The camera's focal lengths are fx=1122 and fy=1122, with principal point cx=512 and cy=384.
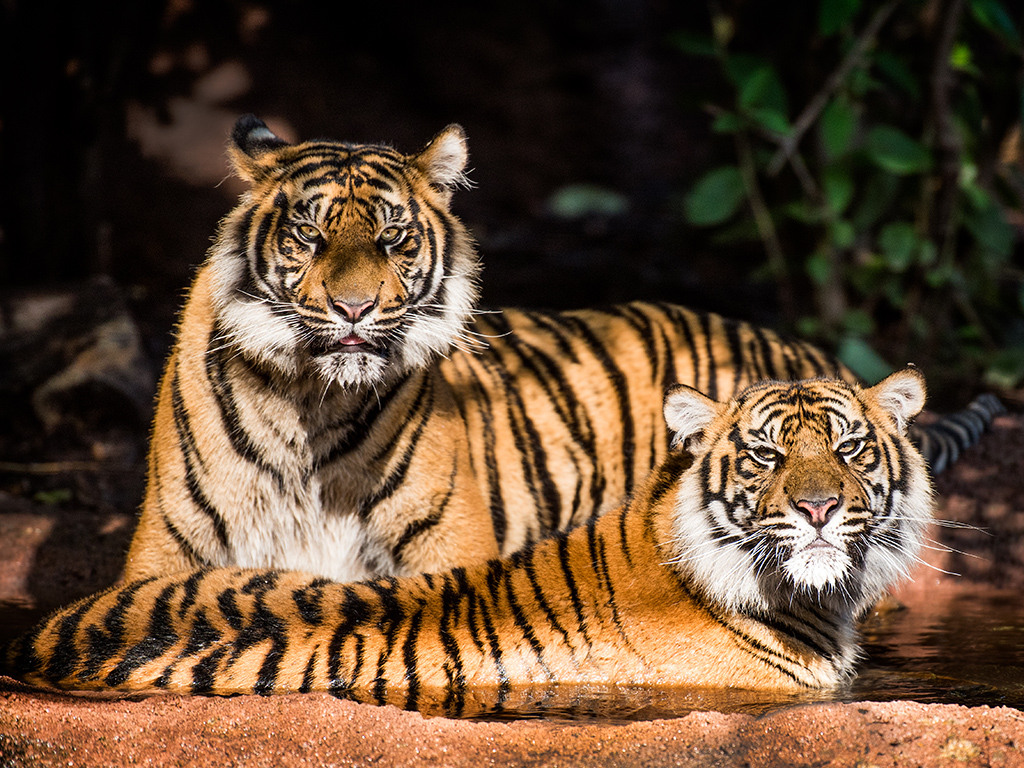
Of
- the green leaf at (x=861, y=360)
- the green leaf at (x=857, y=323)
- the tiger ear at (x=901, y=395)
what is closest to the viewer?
the tiger ear at (x=901, y=395)

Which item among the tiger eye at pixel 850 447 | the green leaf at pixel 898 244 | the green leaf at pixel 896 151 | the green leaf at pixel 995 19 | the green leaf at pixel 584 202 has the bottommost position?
the tiger eye at pixel 850 447

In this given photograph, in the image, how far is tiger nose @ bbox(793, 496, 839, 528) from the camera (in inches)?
109

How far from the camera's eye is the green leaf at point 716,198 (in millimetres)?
6383

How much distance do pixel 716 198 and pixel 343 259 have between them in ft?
12.1

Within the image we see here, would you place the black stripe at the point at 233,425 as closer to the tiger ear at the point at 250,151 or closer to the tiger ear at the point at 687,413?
the tiger ear at the point at 250,151

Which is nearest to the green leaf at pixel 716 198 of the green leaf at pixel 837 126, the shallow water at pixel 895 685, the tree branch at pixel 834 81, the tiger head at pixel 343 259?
the tree branch at pixel 834 81

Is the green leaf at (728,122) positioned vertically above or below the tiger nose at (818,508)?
above

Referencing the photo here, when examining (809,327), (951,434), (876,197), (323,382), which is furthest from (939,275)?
(323,382)

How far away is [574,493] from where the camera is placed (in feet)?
13.8

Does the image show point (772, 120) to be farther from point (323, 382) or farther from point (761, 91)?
point (323, 382)

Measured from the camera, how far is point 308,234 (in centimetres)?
328

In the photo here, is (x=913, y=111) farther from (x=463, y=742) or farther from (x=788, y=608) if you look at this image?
(x=463, y=742)

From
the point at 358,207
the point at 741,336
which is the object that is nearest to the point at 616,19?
the point at 741,336

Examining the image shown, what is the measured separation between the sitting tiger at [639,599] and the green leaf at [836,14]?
333 centimetres
